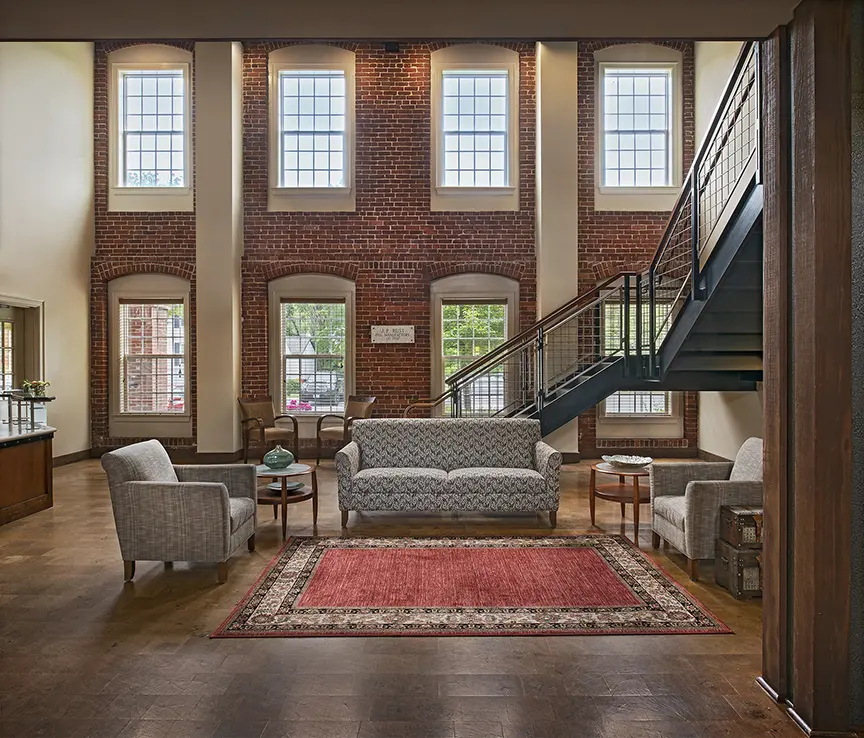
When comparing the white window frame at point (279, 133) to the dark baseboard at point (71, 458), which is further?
the white window frame at point (279, 133)

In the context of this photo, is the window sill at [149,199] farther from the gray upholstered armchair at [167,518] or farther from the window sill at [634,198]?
the gray upholstered armchair at [167,518]

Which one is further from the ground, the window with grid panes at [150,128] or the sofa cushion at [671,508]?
the window with grid panes at [150,128]

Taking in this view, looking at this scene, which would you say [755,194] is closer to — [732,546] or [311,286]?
[732,546]

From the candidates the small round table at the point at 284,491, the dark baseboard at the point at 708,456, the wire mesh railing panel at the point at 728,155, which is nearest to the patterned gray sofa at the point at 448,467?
Answer: the small round table at the point at 284,491

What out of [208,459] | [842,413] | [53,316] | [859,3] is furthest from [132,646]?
[53,316]

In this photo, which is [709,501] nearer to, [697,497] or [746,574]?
[697,497]

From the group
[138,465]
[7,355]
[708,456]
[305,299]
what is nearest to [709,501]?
[138,465]

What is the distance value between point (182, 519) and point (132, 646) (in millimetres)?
1050

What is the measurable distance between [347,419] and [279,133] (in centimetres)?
428

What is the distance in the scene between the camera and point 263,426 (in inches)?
368

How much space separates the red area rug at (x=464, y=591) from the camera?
146 inches

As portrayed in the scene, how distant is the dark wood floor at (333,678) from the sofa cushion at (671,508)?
45 centimetres

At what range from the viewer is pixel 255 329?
10.0 metres

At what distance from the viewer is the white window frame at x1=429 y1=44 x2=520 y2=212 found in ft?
32.7
